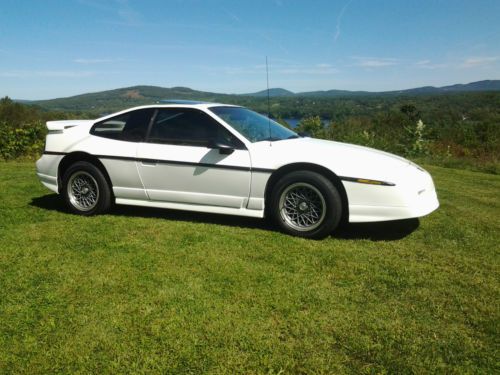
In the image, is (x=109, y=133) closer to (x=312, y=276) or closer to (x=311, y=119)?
(x=312, y=276)

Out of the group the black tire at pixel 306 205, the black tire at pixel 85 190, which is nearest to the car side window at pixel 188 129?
the black tire at pixel 306 205

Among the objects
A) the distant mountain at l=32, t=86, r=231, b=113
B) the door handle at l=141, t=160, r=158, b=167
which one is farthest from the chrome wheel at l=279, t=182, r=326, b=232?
the distant mountain at l=32, t=86, r=231, b=113

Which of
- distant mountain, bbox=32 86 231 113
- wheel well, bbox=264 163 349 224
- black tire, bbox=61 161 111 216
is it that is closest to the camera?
wheel well, bbox=264 163 349 224

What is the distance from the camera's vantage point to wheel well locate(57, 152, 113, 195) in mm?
5297

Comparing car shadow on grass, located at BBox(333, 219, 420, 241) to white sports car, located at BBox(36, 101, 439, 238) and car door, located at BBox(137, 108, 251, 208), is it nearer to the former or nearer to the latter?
white sports car, located at BBox(36, 101, 439, 238)

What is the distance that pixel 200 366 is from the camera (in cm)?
229

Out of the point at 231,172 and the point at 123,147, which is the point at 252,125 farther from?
the point at 123,147

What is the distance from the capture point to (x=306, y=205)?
4.48m

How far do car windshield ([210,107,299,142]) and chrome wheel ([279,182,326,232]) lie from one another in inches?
33.2

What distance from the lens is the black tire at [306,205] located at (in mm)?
4324

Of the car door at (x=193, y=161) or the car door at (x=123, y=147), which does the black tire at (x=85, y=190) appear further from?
the car door at (x=193, y=161)

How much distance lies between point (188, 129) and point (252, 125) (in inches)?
32.6

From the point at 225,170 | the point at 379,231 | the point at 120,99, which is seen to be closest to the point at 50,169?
the point at 225,170

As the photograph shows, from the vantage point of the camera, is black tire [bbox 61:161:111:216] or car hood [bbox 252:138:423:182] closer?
car hood [bbox 252:138:423:182]
